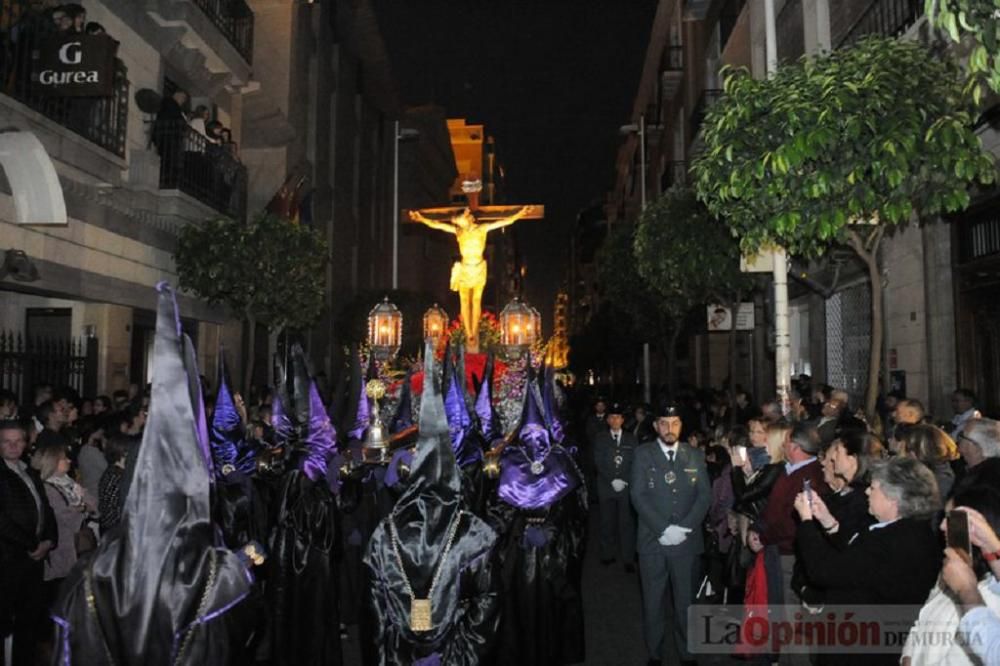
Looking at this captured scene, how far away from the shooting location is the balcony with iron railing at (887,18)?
11245mm

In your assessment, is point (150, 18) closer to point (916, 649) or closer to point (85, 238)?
point (85, 238)

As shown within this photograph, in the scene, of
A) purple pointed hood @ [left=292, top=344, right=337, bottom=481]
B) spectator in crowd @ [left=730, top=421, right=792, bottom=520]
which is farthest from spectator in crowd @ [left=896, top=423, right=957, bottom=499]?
purple pointed hood @ [left=292, top=344, right=337, bottom=481]

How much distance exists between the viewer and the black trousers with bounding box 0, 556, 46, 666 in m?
5.57

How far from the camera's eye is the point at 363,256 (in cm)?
3938

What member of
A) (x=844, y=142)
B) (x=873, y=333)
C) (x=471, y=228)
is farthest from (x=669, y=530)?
(x=471, y=228)

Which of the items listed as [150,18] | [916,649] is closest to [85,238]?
[150,18]

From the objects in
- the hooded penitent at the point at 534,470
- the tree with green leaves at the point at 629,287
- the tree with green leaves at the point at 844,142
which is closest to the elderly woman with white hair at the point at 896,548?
the hooded penitent at the point at 534,470

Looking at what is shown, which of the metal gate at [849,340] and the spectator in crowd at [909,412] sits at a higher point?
the metal gate at [849,340]

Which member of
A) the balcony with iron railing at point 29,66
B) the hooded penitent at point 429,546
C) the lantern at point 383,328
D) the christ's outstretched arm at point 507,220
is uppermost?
the balcony with iron railing at point 29,66

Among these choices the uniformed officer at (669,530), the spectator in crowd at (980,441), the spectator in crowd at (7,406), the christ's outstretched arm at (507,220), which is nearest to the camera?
the spectator in crowd at (980,441)

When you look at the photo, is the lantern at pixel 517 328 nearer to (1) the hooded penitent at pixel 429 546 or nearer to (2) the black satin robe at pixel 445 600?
(2) the black satin robe at pixel 445 600

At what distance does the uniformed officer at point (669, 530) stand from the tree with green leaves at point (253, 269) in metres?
10.3

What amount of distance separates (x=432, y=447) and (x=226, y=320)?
17.8 metres

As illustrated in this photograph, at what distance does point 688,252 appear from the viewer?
1420 cm
